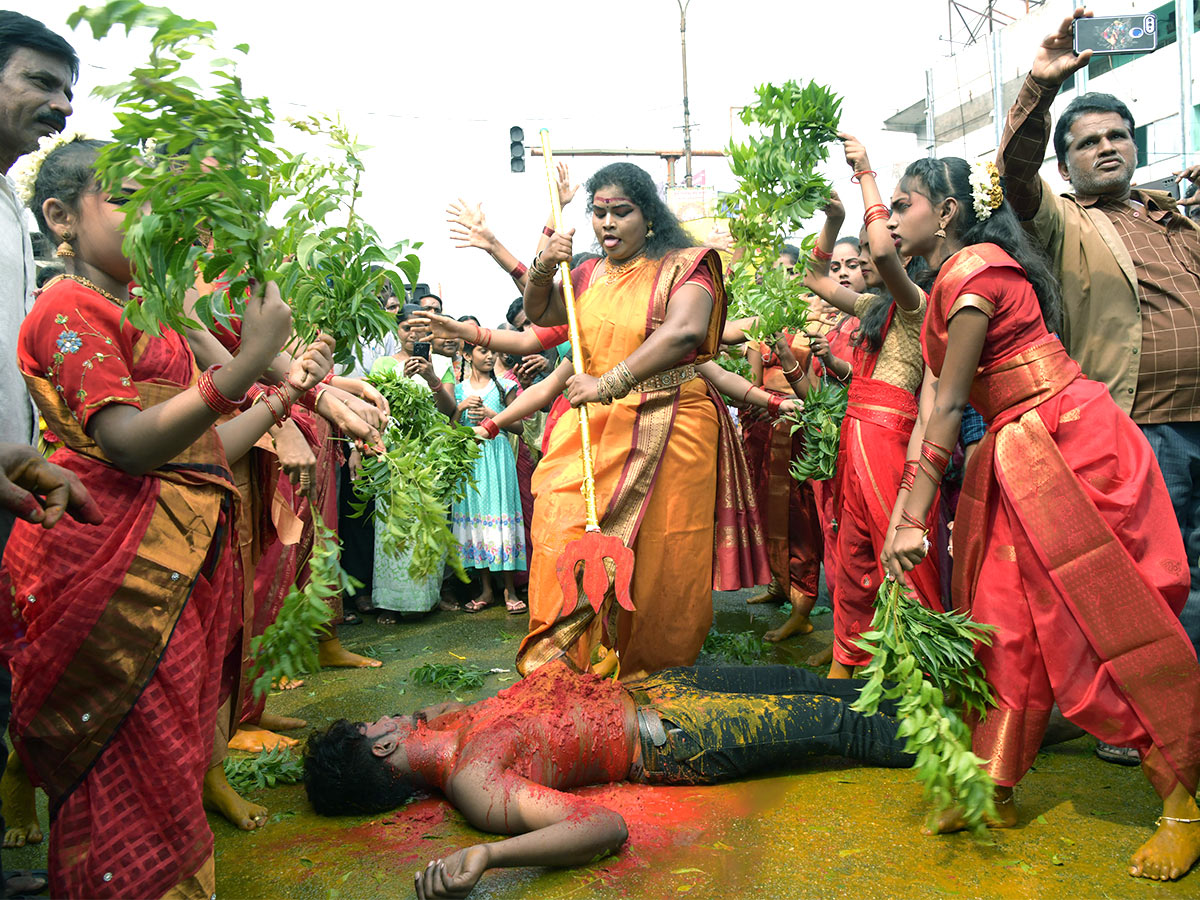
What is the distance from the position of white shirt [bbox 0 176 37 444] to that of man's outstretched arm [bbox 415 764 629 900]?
185 cm

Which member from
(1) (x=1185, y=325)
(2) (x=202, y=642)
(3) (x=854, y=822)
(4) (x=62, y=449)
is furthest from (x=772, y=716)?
(4) (x=62, y=449)

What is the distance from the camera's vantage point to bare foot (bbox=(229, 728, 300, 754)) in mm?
3873

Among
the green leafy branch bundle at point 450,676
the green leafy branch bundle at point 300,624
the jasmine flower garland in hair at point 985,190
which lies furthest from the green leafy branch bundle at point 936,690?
the green leafy branch bundle at point 450,676

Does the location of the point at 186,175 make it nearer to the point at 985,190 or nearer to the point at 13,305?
the point at 13,305

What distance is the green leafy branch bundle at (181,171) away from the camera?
2.05 m

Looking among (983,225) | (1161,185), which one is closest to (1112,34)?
(983,225)

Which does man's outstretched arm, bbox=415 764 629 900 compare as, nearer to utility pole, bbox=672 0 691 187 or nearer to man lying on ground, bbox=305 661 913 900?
man lying on ground, bbox=305 661 913 900

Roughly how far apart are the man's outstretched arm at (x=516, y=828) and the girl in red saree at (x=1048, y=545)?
45.0 inches

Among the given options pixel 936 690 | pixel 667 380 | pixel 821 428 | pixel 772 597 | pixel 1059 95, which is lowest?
pixel 772 597

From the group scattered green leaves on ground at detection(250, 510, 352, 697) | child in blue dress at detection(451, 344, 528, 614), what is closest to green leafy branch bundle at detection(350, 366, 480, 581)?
scattered green leaves on ground at detection(250, 510, 352, 697)

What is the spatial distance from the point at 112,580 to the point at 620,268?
2.85 meters

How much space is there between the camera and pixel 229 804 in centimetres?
318

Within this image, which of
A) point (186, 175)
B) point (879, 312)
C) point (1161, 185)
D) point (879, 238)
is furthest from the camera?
point (1161, 185)

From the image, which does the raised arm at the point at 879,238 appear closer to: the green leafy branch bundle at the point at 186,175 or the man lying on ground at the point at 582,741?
the man lying on ground at the point at 582,741
